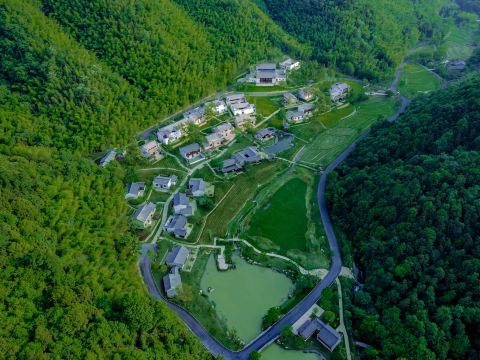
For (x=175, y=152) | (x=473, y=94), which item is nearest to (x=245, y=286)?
(x=175, y=152)

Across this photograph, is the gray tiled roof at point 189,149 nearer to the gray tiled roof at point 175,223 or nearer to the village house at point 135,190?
the village house at point 135,190

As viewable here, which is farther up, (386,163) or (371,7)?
(371,7)

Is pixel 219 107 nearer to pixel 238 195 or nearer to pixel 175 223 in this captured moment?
pixel 238 195

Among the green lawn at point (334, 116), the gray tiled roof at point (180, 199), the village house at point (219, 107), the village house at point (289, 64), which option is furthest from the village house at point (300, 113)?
the gray tiled roof at point (180, 199)

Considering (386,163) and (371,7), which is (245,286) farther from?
(371,7)

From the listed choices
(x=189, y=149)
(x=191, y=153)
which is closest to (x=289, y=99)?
(x=189, y=149)

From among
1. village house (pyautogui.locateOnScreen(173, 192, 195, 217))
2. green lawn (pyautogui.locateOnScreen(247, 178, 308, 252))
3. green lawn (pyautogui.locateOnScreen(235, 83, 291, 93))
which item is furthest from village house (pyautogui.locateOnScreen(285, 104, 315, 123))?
village house (pyautogui.locateOnScreen(173, 192, 195, 217))
